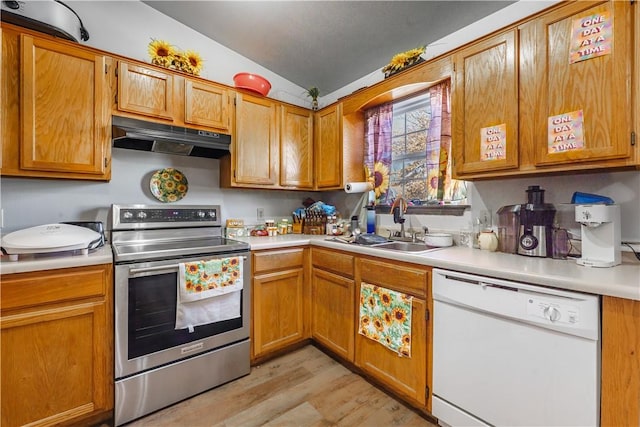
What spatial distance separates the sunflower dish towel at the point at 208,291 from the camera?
1.70 m

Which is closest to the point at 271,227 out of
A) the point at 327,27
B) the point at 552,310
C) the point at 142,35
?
the point at 327,27

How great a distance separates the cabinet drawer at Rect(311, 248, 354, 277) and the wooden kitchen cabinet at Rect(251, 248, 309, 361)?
0.37 feet

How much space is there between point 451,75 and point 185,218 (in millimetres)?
2258

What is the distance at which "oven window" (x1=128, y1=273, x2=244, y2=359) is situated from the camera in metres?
1.57

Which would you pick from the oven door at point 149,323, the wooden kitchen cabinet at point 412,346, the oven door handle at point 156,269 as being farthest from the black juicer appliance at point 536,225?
the oven door handle at point 156,269

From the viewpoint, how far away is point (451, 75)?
5.85ft

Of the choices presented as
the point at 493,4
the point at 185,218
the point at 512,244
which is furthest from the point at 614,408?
the point at 185,218

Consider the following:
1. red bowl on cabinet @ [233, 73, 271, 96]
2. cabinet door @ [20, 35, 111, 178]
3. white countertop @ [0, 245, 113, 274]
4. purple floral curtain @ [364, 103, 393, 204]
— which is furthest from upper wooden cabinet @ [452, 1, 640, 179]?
cabinet door @ [20, 35, 111, 178]

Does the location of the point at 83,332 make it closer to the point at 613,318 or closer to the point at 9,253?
the point at 9,253

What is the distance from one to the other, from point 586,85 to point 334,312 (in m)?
1.95

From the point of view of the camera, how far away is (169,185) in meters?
2.34

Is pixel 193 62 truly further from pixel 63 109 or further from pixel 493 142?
pixel 493 142

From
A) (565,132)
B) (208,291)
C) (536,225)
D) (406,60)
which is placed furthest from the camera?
(406,60)

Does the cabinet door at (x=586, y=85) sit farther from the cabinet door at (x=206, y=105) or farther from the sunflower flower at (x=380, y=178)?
the cabinet door at (x=206, y=105)
